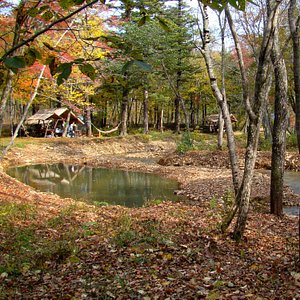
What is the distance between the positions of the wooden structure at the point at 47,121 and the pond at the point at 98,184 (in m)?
11.0

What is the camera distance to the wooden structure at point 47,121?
30.0m

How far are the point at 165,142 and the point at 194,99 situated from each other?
1543cm

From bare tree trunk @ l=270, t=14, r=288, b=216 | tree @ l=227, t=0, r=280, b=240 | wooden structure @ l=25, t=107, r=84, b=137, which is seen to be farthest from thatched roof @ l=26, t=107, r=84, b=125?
tree @ l=227, t=0, r=280, b=240

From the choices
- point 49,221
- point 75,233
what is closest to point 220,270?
point 75,233

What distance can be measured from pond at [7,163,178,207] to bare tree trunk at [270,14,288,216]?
4169 mm

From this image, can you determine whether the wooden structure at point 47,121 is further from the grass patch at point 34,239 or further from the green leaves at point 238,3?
the green leaves at point 238,3

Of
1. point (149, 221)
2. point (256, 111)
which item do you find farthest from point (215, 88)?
point (149, 221)

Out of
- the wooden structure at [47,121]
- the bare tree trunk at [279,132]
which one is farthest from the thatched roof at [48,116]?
the bare tree trunk at [279,132]

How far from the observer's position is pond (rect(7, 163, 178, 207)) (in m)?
12.0

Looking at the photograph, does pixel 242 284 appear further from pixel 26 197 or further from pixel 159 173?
pixel 159 173

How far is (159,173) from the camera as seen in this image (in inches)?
680

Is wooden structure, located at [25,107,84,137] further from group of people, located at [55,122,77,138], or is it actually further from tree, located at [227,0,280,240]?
tree, located at [227,0,280,240]

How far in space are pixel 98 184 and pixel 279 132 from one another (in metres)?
8.68

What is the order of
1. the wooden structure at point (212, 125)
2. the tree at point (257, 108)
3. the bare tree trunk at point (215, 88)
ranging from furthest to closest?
1. the wooden structure at point (212, 125)
2. the bare tree trunk at point (215, 88)
3. the tree at point (257, 108)
